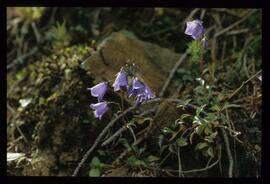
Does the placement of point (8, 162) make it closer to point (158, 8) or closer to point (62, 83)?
point (62, 83)

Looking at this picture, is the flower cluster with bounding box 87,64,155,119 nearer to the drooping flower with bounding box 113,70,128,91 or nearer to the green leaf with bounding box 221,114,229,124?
the drooping flower with bounding box 113,70,128,91

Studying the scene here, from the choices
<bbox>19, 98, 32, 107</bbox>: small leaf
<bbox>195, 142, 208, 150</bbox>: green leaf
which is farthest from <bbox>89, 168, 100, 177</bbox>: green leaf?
<bbox>19, 98, 32, 107</bbox>: small leaf

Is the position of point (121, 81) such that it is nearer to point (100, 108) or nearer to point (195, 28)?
point (100, 108)

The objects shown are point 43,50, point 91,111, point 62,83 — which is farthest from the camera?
point 43,50

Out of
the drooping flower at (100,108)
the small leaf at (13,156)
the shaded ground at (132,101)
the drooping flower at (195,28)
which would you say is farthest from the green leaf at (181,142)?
the small leaf at (13,156)
